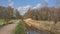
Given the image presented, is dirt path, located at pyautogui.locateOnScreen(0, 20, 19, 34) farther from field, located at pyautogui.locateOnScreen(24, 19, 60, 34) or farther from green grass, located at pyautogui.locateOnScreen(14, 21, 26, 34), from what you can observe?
field, located at pyautogui.locateOnScreen(24, 19, 60, 34)

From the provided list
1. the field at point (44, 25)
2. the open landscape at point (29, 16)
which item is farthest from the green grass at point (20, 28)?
the field at point (44, 25)

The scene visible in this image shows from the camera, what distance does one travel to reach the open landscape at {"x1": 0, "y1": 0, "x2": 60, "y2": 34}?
2811mm

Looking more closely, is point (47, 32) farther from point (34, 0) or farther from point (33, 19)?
point (34, 0)

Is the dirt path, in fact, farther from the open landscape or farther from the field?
the field

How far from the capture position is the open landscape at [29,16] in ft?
9.22

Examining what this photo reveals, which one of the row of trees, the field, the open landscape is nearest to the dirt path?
the open landscape

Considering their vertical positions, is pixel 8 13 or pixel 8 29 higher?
pixel 8 13

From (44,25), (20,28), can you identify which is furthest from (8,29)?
(44,25)

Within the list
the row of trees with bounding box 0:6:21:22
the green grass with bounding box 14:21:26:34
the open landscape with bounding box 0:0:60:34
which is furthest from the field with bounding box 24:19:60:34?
the row of trees with bounding box 0:6:21:22

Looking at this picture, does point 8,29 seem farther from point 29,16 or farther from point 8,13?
point 29,16

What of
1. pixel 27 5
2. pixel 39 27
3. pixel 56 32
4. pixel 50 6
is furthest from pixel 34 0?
pixel 56 32

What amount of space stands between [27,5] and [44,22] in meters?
0.51

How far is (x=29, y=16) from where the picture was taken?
287cm

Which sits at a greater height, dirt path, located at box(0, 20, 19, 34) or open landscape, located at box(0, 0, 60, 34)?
open landscape, located at box(0, 0, 60, 34)
